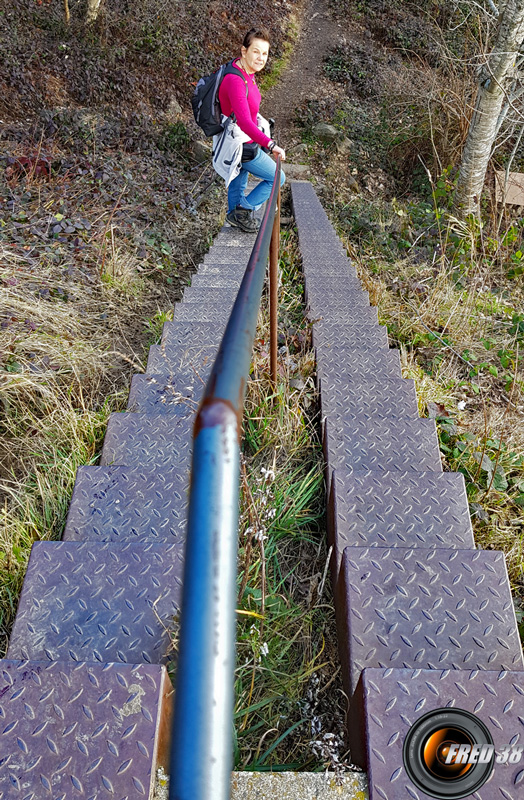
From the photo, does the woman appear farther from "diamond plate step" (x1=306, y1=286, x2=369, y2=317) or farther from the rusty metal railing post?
the rusty metal railing post

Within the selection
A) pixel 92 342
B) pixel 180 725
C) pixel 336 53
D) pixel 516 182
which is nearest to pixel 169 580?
pixel 180 725

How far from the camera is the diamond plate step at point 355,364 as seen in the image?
269 centimetres

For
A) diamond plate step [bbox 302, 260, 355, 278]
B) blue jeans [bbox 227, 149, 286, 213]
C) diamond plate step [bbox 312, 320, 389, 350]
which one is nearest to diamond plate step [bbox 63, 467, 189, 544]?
diamond plate step [bbox 312, 320, 389, 350]

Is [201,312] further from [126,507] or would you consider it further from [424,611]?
[424,611]

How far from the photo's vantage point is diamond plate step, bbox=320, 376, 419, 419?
243 cm

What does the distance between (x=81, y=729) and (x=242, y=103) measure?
3.81m

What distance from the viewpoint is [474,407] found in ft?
11.3

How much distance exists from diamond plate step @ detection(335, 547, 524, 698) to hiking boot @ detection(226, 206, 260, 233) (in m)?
4.29

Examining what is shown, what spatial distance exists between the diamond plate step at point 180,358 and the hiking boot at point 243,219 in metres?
2.63

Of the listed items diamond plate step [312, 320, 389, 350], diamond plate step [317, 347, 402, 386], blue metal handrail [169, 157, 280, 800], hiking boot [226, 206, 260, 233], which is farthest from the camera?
hiking boot [226, 206, 260, 233]

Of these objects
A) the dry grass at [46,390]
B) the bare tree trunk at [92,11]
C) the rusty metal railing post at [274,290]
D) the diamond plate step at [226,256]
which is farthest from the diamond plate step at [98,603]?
the bare tree trunk at [92,11]

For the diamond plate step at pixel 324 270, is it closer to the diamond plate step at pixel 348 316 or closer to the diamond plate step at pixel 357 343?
the diamond plate step at pixel 348 316

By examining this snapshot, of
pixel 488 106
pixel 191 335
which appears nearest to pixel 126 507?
pixel 191 335

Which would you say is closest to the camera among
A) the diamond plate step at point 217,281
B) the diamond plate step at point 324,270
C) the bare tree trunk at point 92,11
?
the diamond plate step at point 217,281
